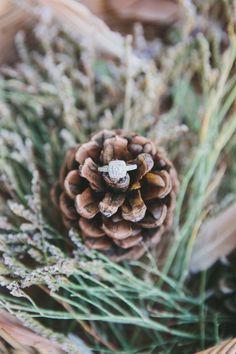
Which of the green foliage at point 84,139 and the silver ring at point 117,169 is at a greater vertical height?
the silver ring at point 117,169

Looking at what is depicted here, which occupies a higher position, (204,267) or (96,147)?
(96,147)

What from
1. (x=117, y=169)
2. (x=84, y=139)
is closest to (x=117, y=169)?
(x=117, y=169)

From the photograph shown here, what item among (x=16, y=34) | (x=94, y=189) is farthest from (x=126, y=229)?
(x=16, y=34)

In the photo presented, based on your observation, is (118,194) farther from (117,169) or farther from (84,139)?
(84,139)

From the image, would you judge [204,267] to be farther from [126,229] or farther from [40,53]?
[40,53]

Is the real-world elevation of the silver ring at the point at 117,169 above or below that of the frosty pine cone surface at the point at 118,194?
above
